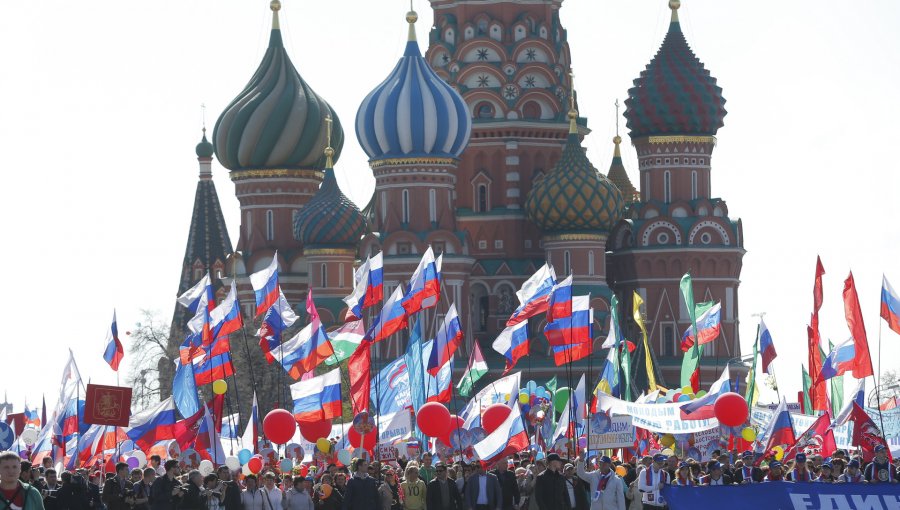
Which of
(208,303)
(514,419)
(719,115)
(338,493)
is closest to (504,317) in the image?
(719,115)

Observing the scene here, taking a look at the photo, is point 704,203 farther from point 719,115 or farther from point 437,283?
point 437,283

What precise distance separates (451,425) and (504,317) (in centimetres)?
2901

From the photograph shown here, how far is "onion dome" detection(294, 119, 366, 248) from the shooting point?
57062 millimetres

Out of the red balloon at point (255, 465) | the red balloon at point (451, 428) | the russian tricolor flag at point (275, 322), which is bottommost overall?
the red balloon at point (255, 465)

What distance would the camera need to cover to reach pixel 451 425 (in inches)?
1088

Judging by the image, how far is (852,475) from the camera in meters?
19.7

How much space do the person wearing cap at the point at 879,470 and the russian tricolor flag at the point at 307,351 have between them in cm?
1094

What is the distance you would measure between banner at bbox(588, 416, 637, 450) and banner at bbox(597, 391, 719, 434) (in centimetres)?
15

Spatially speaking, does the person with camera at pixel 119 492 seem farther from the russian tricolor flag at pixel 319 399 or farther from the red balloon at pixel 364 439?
the russian tricolor flag at pixel 319 399

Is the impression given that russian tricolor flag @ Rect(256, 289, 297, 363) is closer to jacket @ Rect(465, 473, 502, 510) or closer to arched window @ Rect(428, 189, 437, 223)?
jacket @ Rect(465, 473, 502, 510)

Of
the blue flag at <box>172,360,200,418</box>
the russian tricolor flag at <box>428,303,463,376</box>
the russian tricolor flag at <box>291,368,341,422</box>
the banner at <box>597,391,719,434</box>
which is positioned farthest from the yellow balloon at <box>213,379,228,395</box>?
the banner at <box>597,391,719,434</box>

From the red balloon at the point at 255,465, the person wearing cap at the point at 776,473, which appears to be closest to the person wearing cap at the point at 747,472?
the person wearing cap at the point at 776,473

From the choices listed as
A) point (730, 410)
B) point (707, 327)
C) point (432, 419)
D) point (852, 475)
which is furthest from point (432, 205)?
point (852, 475)

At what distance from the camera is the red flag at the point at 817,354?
1087 inches
